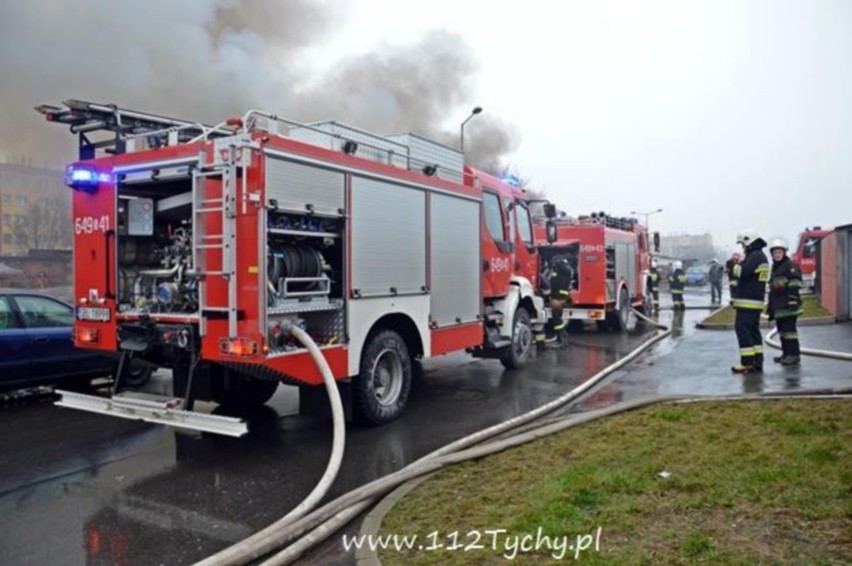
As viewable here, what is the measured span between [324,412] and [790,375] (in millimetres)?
5512

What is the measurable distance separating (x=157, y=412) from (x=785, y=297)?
24.3 ft

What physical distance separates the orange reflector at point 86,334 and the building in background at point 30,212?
4563 cm

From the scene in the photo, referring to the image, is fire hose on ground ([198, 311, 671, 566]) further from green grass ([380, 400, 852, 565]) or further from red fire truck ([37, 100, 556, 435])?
red fire truck ([37, 100, 556, 435])

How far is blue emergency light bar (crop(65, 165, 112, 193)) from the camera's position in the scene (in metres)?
5.71

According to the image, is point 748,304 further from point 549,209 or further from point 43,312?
point 43,312

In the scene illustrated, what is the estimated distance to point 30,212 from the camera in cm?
4881

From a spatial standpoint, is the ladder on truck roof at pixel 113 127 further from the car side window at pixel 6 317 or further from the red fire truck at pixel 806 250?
the red fire truck at pixel 806 250

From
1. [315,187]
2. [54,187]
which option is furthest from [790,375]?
[54,187]

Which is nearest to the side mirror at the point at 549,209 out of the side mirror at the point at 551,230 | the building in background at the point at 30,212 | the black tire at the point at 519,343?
the side mirror at the point at 551,230

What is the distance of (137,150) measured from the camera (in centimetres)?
578

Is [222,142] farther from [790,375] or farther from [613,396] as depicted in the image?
[790,375]

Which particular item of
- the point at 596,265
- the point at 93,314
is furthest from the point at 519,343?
the point at 93,314

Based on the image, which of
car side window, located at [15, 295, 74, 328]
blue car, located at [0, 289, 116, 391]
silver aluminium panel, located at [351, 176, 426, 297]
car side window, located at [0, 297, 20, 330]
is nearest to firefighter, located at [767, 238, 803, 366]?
silver aluminium panel, located at [351, 176, 426, 297]

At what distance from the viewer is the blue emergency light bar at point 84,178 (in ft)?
18.7
